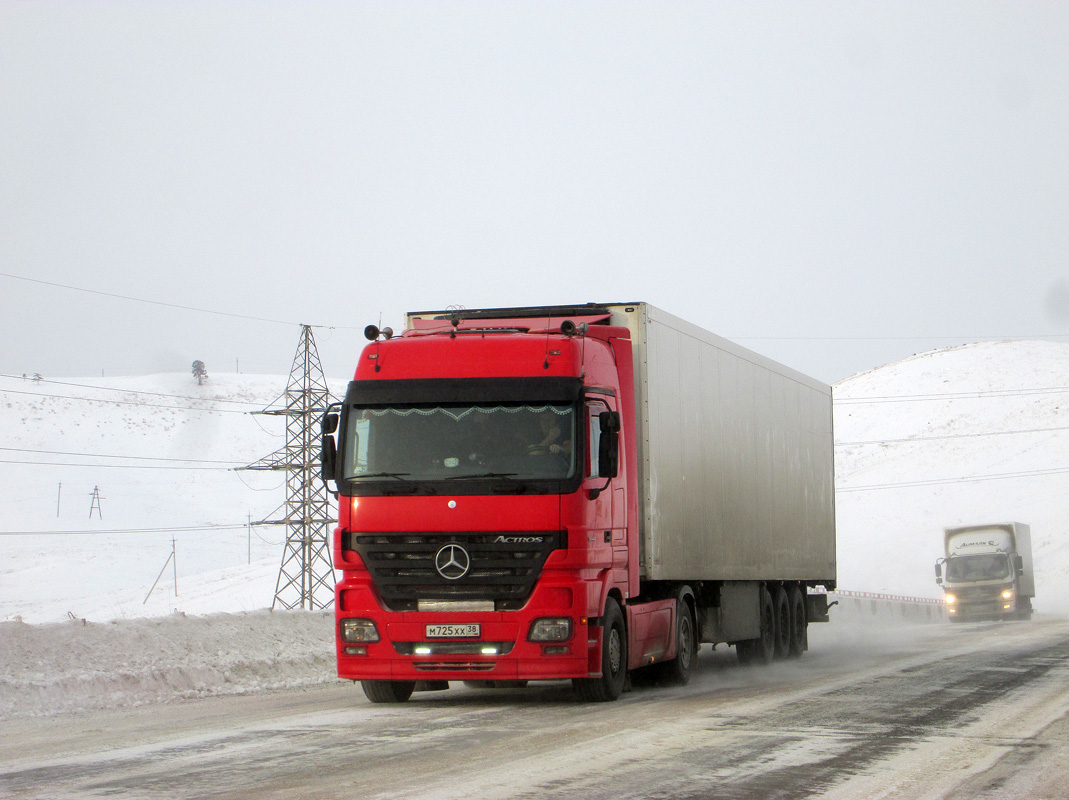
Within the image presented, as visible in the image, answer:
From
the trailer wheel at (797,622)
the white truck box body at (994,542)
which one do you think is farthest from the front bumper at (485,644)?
the white truck box body at (994,542)

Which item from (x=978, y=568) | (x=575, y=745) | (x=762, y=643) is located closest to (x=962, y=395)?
(x=978, y=568)

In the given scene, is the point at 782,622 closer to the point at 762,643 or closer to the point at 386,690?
the point at 762,643

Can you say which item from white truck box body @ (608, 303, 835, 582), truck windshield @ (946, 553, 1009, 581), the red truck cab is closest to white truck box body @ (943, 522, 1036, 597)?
truck windshield @ (946, 553, 1009, 581)

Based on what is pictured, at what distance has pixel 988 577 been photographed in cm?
4297

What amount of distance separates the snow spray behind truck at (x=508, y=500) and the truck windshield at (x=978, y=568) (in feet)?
106

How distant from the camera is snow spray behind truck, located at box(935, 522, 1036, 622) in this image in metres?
42.7

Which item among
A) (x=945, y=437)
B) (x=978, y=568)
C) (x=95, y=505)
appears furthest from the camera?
(x=945, y=437)

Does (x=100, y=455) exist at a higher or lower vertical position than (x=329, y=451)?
higher

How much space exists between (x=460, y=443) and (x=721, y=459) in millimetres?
5226

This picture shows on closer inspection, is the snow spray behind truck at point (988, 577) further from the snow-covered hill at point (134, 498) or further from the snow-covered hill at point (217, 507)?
the snow-covered hill at point (134, 498)

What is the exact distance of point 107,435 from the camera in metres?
128

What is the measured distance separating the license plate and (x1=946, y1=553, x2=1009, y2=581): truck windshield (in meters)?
35.6

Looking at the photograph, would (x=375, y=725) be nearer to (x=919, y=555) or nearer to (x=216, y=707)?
(x=216, y=707)

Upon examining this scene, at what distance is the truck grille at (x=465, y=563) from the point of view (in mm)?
11234
